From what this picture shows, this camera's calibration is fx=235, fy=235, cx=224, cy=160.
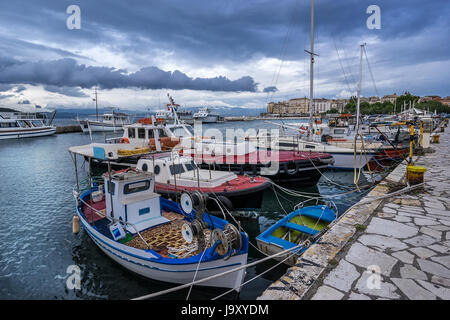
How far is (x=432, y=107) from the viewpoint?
8069 centimetres

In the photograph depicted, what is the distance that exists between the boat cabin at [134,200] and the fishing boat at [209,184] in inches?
73.1

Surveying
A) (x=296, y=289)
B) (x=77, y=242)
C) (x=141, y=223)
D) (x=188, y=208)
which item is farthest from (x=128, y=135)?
(x=296, y=289)

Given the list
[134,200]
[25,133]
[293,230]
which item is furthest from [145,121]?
[25,133]

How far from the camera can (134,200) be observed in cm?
729

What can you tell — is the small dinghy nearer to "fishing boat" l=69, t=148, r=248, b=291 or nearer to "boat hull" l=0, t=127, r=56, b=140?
"fishing boat" l=69, t=148, r=248, b=291

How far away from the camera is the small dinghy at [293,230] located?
666 centimetres

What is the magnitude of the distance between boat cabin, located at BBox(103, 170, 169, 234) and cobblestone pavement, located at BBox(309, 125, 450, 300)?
542 cm

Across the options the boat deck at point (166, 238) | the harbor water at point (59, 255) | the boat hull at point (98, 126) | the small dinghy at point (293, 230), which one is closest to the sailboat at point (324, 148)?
the harbor water at point (59, 255)

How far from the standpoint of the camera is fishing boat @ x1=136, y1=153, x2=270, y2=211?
9922 millimetres

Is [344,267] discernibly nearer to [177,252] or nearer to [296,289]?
[296,289]

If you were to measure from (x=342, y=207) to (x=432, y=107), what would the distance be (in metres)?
97.1

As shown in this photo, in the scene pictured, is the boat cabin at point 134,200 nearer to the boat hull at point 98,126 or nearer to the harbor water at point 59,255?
the harbor water at point 59,255

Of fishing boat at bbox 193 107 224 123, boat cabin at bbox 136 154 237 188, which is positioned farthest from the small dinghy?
fishing boat at bbox 193 107 224 123

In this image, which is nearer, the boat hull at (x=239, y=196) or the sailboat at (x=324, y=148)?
the boat hull at (x=239, y=196)
